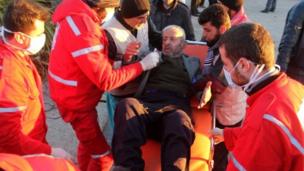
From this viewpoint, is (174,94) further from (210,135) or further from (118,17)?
(118,17)

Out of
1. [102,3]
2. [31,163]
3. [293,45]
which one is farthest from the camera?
[293,45]

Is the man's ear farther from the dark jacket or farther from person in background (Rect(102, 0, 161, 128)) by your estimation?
the dark jacket

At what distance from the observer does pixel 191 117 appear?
13.2 feet

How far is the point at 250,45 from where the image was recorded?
2.45m

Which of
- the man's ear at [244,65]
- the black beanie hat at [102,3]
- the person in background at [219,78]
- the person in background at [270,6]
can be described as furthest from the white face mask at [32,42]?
the person in background at [270,6]

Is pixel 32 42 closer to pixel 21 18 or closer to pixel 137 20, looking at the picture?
pixel 21 18

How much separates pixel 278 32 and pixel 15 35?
882cm

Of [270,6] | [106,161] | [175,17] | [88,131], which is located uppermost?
[175,17]

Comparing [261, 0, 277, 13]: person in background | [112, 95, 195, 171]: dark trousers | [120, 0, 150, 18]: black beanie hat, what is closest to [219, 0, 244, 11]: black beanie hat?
[120, 0, 150, 18]: black beanie hat

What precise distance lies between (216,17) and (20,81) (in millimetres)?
1995

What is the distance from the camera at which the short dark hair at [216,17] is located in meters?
4.09

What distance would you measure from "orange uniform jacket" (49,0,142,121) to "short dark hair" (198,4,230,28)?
88 cm

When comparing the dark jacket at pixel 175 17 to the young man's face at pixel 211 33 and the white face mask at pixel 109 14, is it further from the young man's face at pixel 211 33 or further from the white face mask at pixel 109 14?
the white face mask at pixel 109 14

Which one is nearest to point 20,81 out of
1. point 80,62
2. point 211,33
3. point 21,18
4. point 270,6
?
point 21,18
